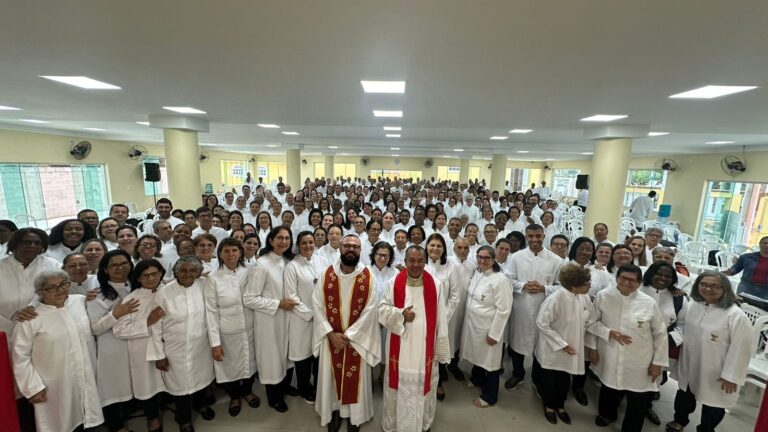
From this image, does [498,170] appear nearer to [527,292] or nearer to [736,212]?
[736,212]

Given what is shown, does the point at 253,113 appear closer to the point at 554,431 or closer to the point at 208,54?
the point at 208,54

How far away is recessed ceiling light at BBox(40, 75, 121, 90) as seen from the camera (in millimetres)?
3518

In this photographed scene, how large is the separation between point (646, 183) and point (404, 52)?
18.7 m

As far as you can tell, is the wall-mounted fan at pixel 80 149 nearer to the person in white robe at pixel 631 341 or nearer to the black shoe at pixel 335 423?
the black shoe at pixel 335 423

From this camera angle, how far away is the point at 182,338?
9.06 ft

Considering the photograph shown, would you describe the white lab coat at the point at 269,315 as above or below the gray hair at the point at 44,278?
below

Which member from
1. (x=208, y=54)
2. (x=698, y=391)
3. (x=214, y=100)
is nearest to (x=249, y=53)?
(x=208, y=54)

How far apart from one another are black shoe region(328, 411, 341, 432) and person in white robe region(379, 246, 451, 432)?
55 cm

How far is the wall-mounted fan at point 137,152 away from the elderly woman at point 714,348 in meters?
18.0

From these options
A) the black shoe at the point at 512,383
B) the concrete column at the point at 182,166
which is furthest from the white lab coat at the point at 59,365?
the concrete column at the point at 182,166

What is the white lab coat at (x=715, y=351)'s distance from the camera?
2.60m

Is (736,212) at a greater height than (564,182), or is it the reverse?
(564,182)

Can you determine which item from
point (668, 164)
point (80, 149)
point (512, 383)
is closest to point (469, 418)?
point (512, 383)

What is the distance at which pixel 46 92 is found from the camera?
4.34 meters
